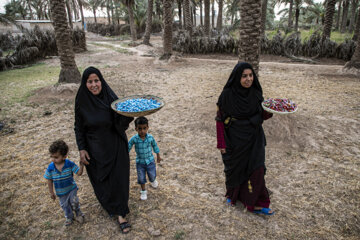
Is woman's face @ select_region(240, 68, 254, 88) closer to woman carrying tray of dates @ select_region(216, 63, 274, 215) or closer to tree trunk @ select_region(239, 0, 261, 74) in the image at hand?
woman carrying tray of dates @ select_region(216, 63, 274, 215)

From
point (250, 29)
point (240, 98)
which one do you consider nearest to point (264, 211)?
point (240, 98)

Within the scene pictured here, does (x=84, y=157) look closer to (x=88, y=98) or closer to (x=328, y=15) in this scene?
(x=88, y=98)

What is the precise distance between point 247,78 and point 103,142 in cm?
173

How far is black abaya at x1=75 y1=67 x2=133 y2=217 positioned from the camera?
2.40 metres

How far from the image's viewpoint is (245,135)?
2.64 m

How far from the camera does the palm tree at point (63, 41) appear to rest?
726 centimetres

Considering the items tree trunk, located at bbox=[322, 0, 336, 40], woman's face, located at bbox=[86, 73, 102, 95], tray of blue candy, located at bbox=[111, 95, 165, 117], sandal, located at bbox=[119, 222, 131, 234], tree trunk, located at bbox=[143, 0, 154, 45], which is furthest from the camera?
tree trunk, located at bbox=[143, 0, 154, 45]

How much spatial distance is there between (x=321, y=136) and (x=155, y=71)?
309 inches

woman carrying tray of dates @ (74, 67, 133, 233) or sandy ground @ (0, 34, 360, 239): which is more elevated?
woman carrying tray of dates @ (74, 67, 133, 233)

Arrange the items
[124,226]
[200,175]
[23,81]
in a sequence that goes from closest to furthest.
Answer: [124,226] < [200,175] < [23,81]

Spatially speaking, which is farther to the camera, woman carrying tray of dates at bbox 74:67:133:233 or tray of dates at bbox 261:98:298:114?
tray of dates at bbox 261:98:298:114

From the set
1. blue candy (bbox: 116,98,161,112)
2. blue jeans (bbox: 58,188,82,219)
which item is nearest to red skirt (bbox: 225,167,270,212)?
blue candy (bbox: 116,98,161,112)

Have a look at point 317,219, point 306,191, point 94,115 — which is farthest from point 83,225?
point 306,191

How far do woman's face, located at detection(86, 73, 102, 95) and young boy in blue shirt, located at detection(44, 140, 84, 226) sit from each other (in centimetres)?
63
